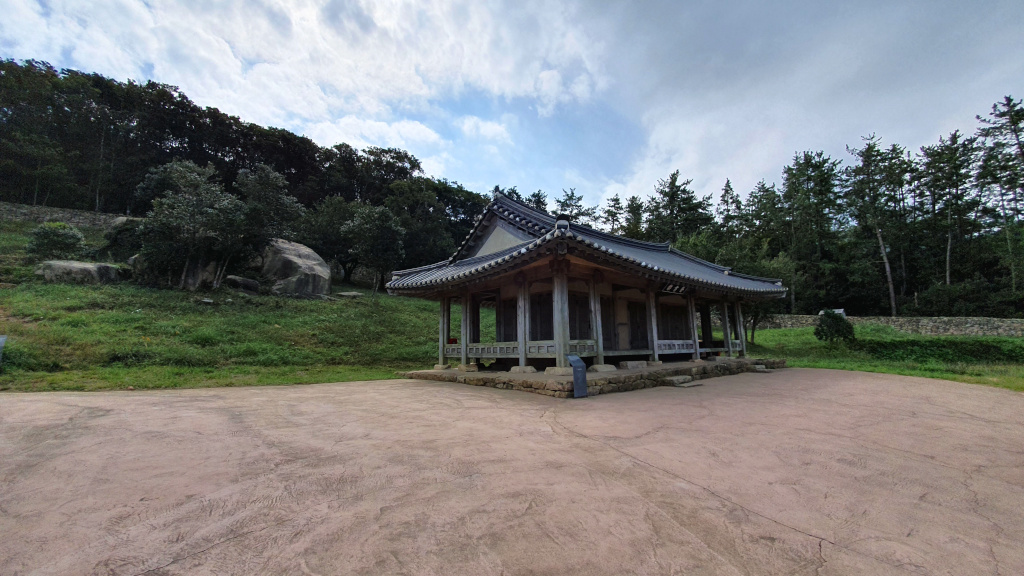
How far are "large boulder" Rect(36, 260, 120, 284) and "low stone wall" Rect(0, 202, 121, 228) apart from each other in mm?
16580

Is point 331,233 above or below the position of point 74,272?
above

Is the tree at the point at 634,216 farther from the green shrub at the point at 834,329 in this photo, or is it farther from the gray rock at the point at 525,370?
the gray rock at the point at 525,370

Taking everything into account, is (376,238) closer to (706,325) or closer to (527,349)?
(527,349)

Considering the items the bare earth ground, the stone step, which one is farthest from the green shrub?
the bare earth ground

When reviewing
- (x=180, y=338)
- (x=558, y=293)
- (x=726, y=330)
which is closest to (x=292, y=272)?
(x=180, y=338)

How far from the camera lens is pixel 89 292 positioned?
1623cm

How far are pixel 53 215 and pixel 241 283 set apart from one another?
21585 millimetres

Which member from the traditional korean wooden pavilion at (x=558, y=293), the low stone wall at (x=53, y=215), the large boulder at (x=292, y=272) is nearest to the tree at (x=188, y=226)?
the large boulder at (x=292, y=272)

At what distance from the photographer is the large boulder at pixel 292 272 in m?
23.1

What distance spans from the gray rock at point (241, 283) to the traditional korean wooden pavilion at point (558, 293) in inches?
492

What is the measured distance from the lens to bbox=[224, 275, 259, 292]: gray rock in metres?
22.0

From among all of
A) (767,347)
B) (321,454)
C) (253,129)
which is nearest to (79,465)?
(321,454)

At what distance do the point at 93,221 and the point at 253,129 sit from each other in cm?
1664

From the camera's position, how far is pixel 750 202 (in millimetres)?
41094
